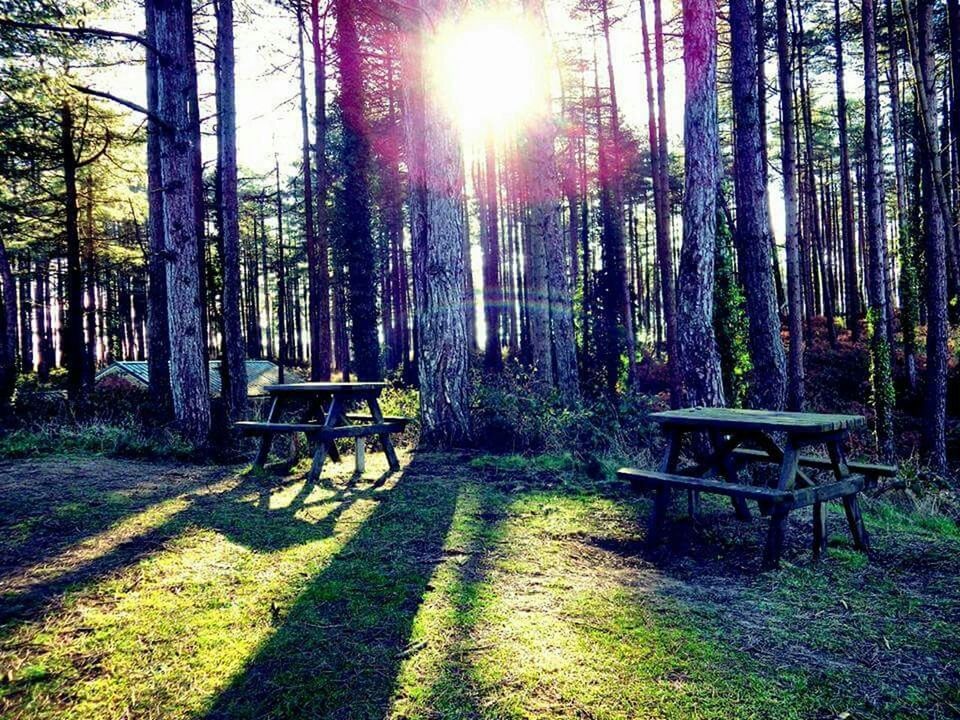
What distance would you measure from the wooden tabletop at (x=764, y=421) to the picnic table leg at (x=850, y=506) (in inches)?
8.0

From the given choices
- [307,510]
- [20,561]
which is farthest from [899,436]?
[20,561]

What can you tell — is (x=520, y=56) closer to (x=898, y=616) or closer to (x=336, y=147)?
(x=336, y=147)

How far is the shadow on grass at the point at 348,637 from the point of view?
2.31 meters

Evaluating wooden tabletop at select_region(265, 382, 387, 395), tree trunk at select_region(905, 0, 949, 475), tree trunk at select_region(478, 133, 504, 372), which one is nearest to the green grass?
wooden tabletop at select_region(265, 382, 387, 395)

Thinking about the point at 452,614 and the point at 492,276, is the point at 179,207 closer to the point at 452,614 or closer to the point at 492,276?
the point at 452,614

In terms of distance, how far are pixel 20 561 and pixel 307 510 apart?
2088mm

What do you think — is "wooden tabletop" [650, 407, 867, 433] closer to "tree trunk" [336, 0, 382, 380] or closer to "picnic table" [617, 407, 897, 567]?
"picnic table" [617, 407, 897, 567]

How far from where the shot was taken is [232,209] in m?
13.6

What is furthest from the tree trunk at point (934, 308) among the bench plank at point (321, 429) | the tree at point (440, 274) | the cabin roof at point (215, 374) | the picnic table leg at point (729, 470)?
the cabin roof at point (215, 374)

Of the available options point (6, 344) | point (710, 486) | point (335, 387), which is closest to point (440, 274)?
point (335, 387)

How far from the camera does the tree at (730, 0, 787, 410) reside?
10.6 meters

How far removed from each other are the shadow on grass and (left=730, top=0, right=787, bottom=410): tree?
331 inches

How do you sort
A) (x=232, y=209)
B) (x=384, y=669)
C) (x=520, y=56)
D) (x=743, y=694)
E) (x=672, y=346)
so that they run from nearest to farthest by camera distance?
1. (x=743, y=694)
2. (x=384, y=669)
3. (x=232, y=209)
4. (x=520, y=56)
5. (x=672, y=346)

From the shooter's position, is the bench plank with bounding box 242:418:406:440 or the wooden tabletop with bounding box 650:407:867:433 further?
the bench plank with bounding box 242:418:406:440
